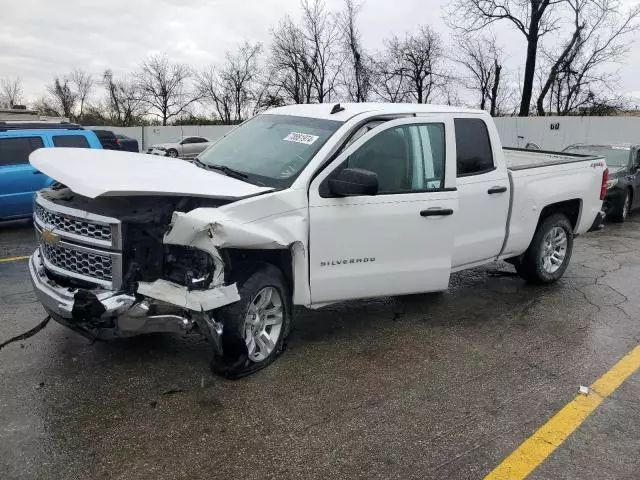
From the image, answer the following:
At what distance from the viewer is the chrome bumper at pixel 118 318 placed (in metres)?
3.41

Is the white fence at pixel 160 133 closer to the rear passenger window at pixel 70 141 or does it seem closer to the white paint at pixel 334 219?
the rear passenger window at pixel 70 141

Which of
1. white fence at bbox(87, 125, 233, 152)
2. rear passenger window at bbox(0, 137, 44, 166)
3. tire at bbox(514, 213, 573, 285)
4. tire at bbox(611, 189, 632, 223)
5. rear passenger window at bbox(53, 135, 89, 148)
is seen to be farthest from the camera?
white fence at bbox(87, 125, 233, 152)

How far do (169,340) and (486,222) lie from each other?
3103mm

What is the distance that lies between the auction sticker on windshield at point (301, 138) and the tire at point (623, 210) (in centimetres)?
870

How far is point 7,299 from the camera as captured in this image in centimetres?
543

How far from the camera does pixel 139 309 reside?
343 cm

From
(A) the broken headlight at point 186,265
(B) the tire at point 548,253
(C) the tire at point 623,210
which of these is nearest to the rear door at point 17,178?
(A) the broken headlight at point 186,265

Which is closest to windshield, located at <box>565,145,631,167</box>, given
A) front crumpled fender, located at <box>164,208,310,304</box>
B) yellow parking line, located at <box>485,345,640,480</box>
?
yellow parking line, located at <box>485,345,640,480</box>

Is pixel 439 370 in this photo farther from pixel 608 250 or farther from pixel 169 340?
pixel 608 250

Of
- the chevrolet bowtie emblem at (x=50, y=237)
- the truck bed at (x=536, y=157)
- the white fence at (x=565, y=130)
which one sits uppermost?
the white fence at (x=565, y=130)

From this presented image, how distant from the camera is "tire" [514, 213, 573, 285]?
6109mm

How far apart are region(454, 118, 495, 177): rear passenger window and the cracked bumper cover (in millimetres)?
2596

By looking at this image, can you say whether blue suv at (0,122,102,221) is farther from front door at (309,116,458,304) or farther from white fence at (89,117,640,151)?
white fence at (89,117,640,151)

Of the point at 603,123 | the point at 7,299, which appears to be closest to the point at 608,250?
the point at 7,299
